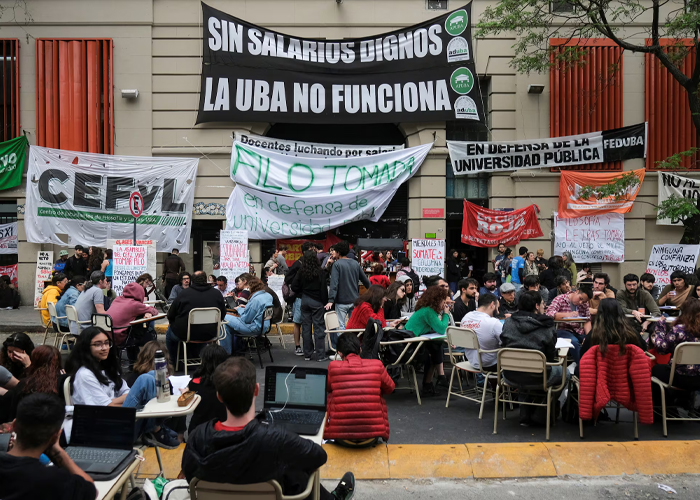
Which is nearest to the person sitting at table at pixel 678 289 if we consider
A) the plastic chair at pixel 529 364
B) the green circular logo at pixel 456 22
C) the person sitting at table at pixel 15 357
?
the plastic chair at pixel 529 364

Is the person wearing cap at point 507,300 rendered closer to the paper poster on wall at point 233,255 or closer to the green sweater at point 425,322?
the green sweater at point 425,322

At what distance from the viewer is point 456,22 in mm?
15242

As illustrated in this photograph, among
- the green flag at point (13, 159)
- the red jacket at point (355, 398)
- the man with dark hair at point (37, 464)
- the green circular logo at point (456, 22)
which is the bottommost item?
the red jacket at point (355, 398)

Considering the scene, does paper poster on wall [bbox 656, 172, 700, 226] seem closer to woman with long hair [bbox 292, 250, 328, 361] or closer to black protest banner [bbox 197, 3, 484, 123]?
black protest banner [bbox 197, 3, 484, 123]

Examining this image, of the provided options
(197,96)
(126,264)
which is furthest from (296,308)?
(197,96)

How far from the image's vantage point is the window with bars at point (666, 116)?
618 inches

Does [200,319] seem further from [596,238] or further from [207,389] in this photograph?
[596,238]

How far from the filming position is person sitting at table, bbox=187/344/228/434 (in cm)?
467

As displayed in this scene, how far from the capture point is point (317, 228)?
49.8 feet

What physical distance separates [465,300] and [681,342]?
A: 11.0 feet

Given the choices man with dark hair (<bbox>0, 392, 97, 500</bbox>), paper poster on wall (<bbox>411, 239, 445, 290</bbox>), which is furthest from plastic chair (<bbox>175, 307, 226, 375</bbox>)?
paper poster on wall (<bbox>411, 239, 445, 290</bbox>)

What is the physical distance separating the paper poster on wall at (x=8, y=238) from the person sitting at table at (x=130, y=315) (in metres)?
9.42

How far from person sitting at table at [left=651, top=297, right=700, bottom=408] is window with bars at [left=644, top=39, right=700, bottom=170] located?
10.9m

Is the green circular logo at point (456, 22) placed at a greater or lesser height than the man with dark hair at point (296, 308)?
greater
